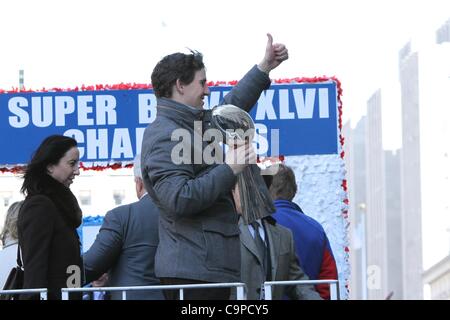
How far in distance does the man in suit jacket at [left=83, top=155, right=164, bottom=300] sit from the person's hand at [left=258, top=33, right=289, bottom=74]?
132 centimetres

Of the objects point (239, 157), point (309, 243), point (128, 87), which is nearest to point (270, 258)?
point (309, 243)

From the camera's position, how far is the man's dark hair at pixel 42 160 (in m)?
6.54

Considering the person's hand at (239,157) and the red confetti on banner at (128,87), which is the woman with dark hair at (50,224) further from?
the red confetti on banner at (128,87)

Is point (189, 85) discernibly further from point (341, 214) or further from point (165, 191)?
point (341, 214)

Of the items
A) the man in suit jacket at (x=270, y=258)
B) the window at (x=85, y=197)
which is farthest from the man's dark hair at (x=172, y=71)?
the window at (x=85, y=197)

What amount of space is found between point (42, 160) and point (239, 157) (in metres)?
1.47

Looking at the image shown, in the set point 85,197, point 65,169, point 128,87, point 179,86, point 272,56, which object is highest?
point 128,87

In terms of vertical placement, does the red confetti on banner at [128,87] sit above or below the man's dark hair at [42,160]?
above

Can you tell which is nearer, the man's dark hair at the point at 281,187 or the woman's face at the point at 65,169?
the woman's face at the point at 65,169

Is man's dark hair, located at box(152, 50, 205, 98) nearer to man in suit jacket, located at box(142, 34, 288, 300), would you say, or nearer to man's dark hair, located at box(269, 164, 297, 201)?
man in suit jacket, located at box(142, 34, 288, 300)

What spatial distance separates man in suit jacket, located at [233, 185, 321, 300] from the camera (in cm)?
625

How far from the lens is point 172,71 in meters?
5.75

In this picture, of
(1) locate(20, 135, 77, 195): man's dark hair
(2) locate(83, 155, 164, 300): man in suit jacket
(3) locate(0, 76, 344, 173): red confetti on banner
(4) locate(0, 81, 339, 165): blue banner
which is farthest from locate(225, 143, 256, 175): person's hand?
(3) locate(0, 76, 344, 173): red confetti on banner

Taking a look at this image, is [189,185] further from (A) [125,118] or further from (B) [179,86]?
(A) [125,118]
